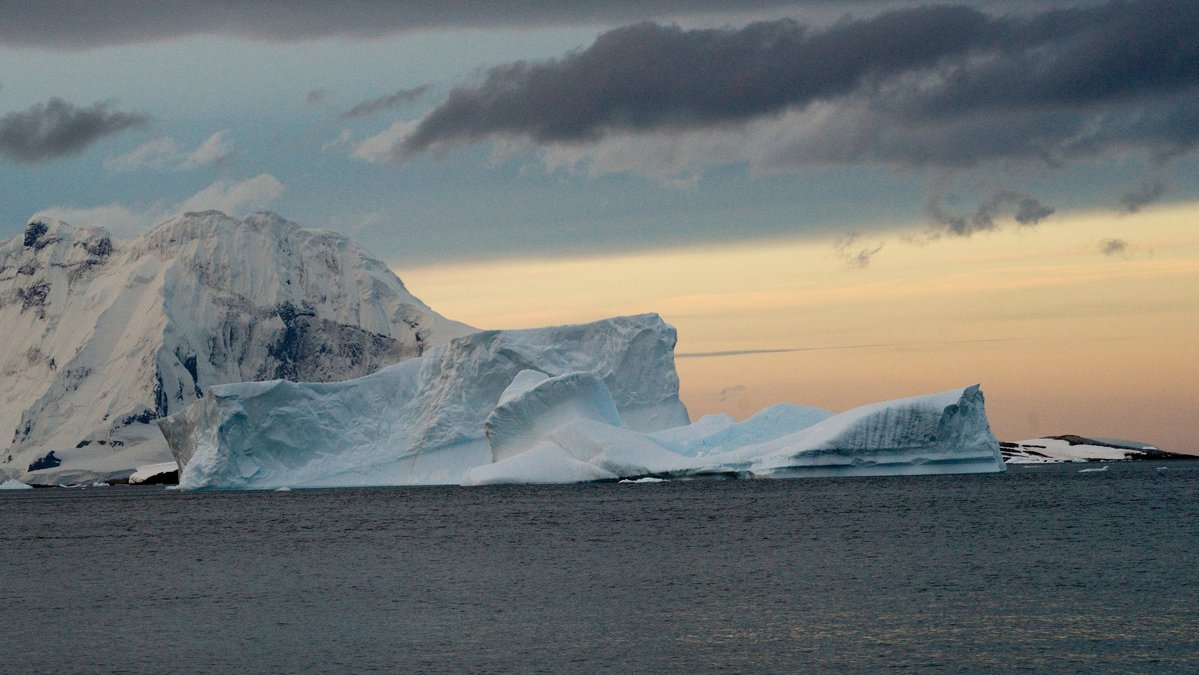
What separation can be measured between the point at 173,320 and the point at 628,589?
130962 mm

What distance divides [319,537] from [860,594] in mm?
22465

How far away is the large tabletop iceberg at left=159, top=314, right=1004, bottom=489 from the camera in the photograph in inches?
2264

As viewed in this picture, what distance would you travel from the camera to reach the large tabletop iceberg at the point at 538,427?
5750 cm

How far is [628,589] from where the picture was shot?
27734 mm

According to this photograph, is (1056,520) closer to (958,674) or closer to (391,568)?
(391,568)

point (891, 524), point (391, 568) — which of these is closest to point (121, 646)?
point (391, 568)

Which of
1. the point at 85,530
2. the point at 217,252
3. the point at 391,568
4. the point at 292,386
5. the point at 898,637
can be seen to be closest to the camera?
the point at 898,637

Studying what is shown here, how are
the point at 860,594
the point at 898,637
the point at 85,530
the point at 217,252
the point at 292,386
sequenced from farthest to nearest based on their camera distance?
the point at 217,252
the point at 292,386
the point at 85,530
the point at 860,594
the point at 898,637

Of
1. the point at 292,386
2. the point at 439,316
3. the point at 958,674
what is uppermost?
the point at 439,316

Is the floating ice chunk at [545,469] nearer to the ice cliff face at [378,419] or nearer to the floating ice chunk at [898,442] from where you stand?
the ice cliff face at [378,419]

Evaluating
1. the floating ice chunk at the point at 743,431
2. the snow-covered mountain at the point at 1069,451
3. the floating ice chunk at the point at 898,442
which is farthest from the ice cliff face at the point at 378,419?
the snow-covered mountain at the point at 1069,451

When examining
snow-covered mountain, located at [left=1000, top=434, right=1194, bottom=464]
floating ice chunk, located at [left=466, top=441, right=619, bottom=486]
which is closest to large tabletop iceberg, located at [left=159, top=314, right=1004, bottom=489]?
floating ice chunk, located at [left=466, top=441, right=619, bottom=486]

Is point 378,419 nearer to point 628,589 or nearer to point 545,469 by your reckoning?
point 545,469

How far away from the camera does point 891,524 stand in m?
41.8
